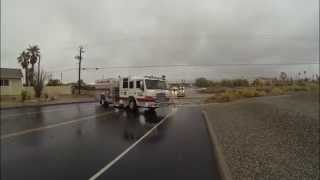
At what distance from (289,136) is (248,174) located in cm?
579

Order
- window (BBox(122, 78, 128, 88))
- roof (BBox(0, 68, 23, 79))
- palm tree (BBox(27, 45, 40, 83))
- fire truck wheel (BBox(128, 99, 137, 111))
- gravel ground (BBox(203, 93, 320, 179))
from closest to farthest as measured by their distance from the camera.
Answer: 1. gravel ground (BBox(203, 93, 320, 179))
2. fire truck wheel (BBox(128, 99, 137, 111))
3. window (BBox(122, 78, 128, 88))
4. roof (BBox(0, 68, 23, 79))
5. palm tree (BBox(27, 45, 40, 83))

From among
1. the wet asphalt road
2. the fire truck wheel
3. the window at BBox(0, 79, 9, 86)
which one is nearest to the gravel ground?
the wet asphalt road

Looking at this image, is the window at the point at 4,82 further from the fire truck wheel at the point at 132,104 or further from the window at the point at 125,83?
the fire truck wheel at the point at 132,104

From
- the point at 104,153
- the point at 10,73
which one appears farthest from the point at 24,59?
the point at 104,153

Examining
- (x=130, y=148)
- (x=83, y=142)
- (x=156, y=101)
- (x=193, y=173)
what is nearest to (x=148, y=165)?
(x=193, y=173)

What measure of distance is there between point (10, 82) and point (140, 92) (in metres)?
38.1

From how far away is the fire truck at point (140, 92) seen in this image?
2530cm

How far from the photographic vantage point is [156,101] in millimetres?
25141

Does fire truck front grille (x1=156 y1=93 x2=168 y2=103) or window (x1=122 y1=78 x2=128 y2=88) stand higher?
window (x1=122 y1=78 x2=128 y2=88)

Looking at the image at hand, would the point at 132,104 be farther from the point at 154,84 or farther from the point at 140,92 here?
the point at 154,84

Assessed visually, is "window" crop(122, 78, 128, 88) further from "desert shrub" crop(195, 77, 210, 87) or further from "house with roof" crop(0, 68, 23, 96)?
"desert shrub" crop(195, 77, 210, 87)

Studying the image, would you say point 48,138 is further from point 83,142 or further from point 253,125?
point 253,125

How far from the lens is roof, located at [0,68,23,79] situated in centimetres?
5625

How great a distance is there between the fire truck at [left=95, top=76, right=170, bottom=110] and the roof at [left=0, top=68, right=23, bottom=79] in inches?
1283
